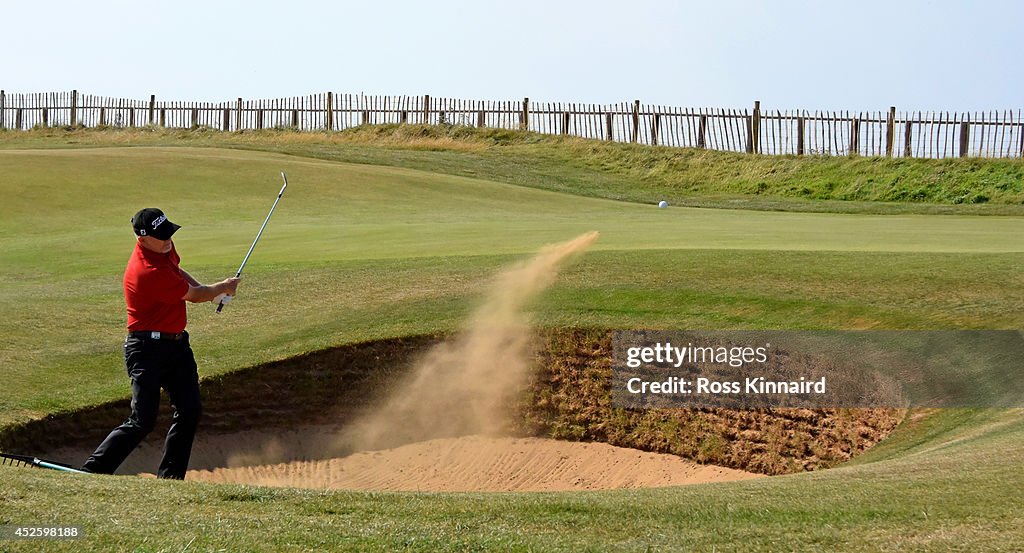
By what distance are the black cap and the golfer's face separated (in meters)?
0.04

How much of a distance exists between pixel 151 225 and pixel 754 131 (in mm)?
44322

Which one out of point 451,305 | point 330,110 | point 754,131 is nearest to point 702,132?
point 754,131

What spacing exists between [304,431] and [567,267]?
5933mm

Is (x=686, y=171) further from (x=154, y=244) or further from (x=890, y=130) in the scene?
(x=154, y=244)

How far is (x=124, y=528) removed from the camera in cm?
605

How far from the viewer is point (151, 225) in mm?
8922

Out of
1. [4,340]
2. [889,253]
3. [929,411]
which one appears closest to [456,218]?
[889,253]

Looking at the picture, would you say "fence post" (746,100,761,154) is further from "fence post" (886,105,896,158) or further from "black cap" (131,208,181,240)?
"black cap" (131,208,181,240)

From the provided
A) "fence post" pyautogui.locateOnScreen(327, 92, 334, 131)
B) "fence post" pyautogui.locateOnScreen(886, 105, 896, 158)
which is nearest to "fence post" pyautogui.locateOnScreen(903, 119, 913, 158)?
"fence post" pyautogui.locateOnScreen(886, 105, 896, 158)

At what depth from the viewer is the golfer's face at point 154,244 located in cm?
901

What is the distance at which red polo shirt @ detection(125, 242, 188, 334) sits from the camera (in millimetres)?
9070

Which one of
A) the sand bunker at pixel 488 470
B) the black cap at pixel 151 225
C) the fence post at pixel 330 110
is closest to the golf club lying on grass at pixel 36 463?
the black cap at pixel 151 225

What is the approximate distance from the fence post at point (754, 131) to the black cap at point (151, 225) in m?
43.9

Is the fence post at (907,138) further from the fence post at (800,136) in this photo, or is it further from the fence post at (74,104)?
the fence post at (74,104)
